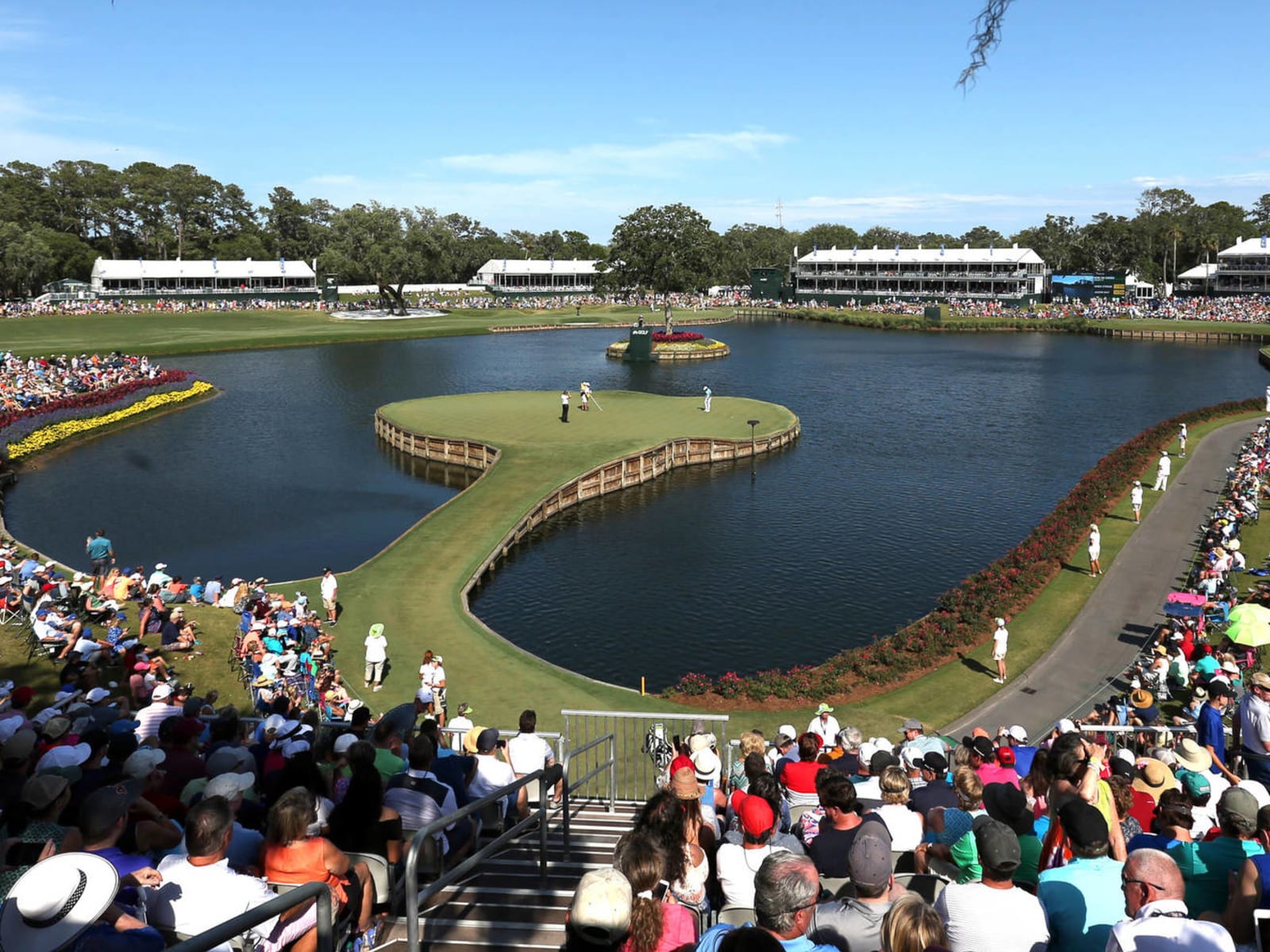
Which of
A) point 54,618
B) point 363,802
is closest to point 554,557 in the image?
point 54,618

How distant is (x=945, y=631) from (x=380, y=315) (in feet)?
401

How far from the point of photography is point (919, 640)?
26.0 metres

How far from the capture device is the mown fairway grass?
73.0ft

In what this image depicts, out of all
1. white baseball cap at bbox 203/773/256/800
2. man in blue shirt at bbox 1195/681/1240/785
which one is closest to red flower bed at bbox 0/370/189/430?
white baseball cap at bbox 203/773/256/800

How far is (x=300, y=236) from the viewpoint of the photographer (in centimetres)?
19938

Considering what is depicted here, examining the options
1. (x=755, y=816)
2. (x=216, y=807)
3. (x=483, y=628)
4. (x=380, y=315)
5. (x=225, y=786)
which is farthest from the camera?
(x=380, y=315)

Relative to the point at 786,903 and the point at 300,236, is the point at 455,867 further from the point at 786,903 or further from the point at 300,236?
the point at 300,236

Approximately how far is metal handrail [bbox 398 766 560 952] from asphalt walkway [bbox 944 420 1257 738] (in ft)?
43.9

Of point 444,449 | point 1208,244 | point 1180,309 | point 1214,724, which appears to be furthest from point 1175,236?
point 1214,724

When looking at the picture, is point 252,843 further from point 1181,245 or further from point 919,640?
point 1181,245

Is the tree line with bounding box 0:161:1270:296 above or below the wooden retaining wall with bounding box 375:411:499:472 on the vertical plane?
above

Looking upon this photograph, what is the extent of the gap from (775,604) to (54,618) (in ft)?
68.2

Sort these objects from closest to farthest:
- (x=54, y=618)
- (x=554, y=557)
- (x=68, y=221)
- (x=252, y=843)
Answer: (x=252, y=843) → (x=54, y=618) → (x=554, y=557) → (x=68, y=221)

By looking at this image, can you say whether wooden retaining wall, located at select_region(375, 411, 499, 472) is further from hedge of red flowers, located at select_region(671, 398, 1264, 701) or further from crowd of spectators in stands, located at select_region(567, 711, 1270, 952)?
crowd of spectators in stands, located at select_region(567, 711, 1270, 952)
